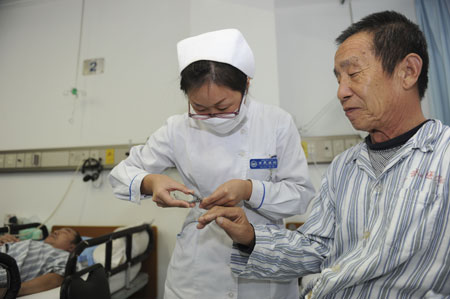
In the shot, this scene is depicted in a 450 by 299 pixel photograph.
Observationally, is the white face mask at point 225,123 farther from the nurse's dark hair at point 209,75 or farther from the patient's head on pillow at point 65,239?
the patient's head on pillow at point 65,239

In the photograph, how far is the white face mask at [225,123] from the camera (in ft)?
A: 3.61

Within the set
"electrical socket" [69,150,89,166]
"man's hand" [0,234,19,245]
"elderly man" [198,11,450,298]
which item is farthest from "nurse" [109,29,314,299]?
"electrical socket" [69,150,89,166]

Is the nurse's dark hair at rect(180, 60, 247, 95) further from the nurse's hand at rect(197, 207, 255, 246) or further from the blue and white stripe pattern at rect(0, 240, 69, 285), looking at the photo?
the blue and white stripe pattern at rect(0, 240, 69, 285)

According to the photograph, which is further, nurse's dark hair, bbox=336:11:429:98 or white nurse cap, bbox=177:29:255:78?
white nurse cap, bbox=177:29:255:78

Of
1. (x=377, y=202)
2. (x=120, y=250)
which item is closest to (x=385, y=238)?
(x=377, y=202)

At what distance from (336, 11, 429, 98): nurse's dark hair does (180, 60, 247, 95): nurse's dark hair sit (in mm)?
472

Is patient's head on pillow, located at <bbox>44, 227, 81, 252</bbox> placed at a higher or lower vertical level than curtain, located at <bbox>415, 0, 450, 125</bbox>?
lower

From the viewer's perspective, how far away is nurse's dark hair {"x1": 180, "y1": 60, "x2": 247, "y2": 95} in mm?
1031

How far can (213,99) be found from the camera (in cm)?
103

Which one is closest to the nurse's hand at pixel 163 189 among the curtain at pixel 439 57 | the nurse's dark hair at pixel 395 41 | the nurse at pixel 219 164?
the nurse at pixel 219 164

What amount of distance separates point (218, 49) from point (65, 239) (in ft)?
6.77

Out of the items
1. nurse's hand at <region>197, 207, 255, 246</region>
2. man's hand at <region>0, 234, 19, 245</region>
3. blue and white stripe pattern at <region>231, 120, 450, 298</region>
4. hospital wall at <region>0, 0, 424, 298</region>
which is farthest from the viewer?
hospital wall at <region>0, 0, 424, 298</region>

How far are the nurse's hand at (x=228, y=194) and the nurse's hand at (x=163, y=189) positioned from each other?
8cm

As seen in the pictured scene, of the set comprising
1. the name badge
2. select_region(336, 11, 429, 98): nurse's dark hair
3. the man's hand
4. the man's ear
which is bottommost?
the man's hand
